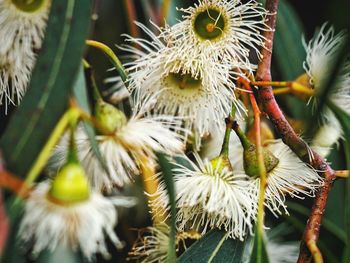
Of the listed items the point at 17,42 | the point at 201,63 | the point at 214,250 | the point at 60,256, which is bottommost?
the point at 214,250

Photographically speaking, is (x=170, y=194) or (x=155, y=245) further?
(x=155, y=245)

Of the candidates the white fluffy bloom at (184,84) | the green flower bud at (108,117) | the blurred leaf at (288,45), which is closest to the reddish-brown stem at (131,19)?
the blurred leaf at (288,45)

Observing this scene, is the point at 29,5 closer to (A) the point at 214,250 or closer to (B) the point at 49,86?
(B) the point at 49,86

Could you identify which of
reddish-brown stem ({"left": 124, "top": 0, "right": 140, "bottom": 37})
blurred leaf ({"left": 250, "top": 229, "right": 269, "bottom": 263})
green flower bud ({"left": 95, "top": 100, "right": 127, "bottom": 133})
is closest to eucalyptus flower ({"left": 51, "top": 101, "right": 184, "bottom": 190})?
green flower bud ({"left": 95, "top": 100, "right": 127, "bottom": 133})

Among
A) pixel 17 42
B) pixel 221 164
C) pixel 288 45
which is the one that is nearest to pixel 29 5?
pixel 17 42

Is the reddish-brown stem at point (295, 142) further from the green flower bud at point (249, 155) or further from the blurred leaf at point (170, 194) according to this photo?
the blurred leaf at point (170, 194)

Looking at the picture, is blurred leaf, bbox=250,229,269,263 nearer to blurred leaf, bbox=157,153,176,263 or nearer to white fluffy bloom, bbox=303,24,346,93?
blurred leaf, bbox=157,153,176,263

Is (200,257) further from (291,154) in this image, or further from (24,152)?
(24,152)
